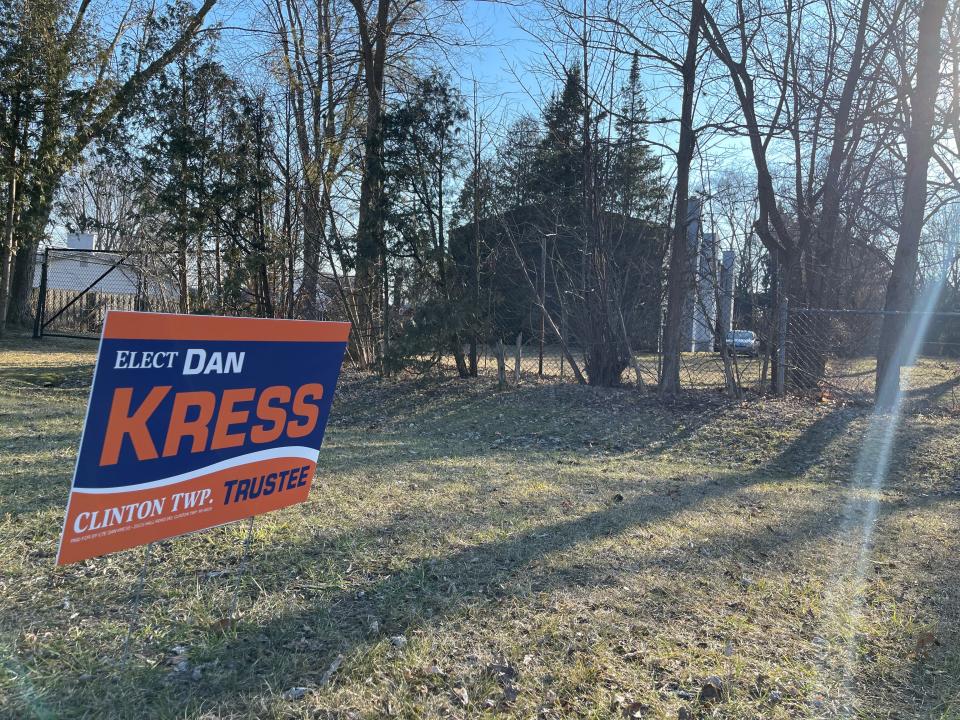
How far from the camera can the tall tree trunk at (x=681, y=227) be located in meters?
11.4

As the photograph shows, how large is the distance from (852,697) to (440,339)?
9688 mm

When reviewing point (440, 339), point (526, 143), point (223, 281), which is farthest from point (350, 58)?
point (440, 339)

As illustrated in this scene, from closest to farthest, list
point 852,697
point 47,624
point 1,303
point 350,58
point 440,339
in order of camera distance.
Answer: point 852,697
point 47,624
point 440,339
point 350,58
point 1,303

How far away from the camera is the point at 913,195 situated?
38.5ft

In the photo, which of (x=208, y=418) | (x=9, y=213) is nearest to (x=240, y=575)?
(x=208, y=418)

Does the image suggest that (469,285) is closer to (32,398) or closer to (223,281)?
(223,281)

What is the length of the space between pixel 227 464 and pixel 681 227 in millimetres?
9528

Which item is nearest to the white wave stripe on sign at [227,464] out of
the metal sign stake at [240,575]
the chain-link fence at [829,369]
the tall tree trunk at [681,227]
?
the metal sign stake at [240,575]

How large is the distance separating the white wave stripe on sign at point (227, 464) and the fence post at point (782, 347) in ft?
29.3

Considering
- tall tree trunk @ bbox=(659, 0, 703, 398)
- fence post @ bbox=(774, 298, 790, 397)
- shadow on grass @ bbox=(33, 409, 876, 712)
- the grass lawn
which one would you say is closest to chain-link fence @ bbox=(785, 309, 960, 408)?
fence post @ bbox=(774, 298, 790, 397)

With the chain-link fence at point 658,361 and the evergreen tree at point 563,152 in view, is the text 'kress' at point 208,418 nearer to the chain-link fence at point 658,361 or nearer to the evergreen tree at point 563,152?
the chain-link fence at point 658,361

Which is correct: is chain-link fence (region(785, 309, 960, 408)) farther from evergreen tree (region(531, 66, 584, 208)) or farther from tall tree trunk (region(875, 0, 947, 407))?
evergreen tree (region(531, 66, 584, 208))

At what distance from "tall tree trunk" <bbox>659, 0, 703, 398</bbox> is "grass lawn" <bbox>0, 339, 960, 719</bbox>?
442 centimetres

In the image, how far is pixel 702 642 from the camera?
11.5 ft
